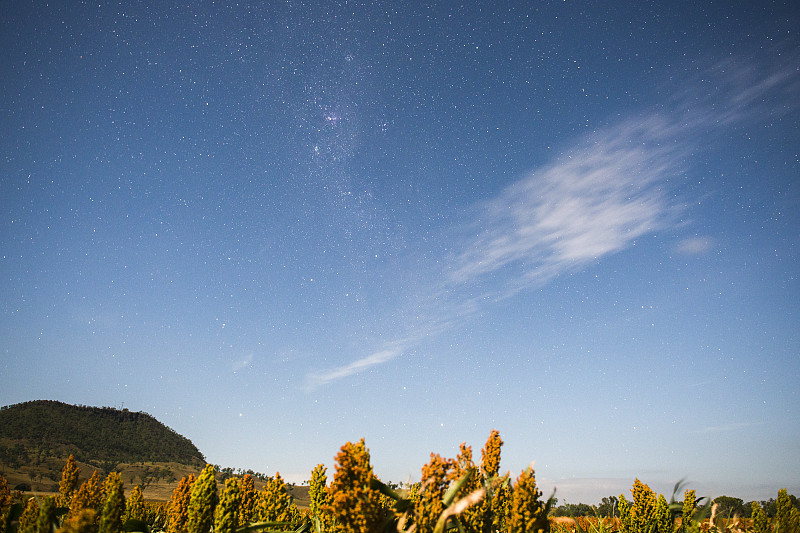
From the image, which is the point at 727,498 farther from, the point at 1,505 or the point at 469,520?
the point at 1,505

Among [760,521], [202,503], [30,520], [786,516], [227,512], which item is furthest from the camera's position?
[786,516]

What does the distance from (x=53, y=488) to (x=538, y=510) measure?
12418 cm

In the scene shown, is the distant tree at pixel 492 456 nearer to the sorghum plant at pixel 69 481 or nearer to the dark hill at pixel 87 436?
the sorghum plant at pixel 69 481

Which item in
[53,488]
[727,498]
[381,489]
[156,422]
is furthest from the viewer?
[156,422]

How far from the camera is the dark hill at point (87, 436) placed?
12356cm

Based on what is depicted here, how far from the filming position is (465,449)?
14.6 ft

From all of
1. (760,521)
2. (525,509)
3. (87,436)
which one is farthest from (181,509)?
(87,436)

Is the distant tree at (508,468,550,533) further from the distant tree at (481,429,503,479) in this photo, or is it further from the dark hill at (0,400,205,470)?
the dark hill at (0,400,205,470)

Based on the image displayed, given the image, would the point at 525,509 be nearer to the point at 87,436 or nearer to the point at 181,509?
the point at 181,509

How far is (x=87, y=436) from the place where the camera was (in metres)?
146

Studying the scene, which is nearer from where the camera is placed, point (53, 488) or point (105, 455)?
point (53, 488)

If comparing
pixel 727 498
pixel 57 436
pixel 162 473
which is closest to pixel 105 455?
pixel 57 436

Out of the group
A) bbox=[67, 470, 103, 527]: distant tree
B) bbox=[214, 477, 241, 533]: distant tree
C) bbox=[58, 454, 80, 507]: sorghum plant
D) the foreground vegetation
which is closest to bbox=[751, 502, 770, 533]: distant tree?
the foreground vegetation

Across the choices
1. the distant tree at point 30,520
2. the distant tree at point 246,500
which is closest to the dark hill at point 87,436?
the distant tree at point 246,500
